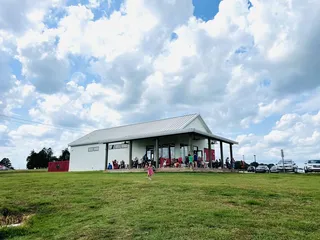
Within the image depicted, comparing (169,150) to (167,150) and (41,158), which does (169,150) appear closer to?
(167,150)

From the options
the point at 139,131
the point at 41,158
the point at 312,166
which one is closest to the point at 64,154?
the point at 41,158

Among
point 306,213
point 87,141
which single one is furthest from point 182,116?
point 306,213

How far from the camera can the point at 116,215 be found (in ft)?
23.3

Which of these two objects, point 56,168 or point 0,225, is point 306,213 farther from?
point 56,168

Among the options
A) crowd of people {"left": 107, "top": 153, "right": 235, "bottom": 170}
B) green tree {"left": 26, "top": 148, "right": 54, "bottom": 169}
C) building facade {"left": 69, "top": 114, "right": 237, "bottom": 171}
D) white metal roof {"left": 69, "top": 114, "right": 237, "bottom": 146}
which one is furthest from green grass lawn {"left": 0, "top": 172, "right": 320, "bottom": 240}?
green tree {"left": 26, "top": 148, "right": 54, "bottom": 169}

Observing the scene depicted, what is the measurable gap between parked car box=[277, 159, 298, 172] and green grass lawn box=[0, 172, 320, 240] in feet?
71.0

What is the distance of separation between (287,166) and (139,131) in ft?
50.8

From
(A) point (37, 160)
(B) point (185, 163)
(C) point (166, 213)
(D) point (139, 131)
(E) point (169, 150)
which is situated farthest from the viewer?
(A) point (37, 160)

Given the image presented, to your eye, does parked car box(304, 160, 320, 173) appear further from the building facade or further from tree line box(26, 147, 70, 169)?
tree line box(26, 147, 70, 169)

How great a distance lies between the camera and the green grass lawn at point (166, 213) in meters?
5.77

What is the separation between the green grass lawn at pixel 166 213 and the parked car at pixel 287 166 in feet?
71.0

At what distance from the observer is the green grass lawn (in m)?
5.77

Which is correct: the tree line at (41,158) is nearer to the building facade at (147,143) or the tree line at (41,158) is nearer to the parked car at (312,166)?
A: the building facade at (147,143)

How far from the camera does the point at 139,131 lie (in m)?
31.4
